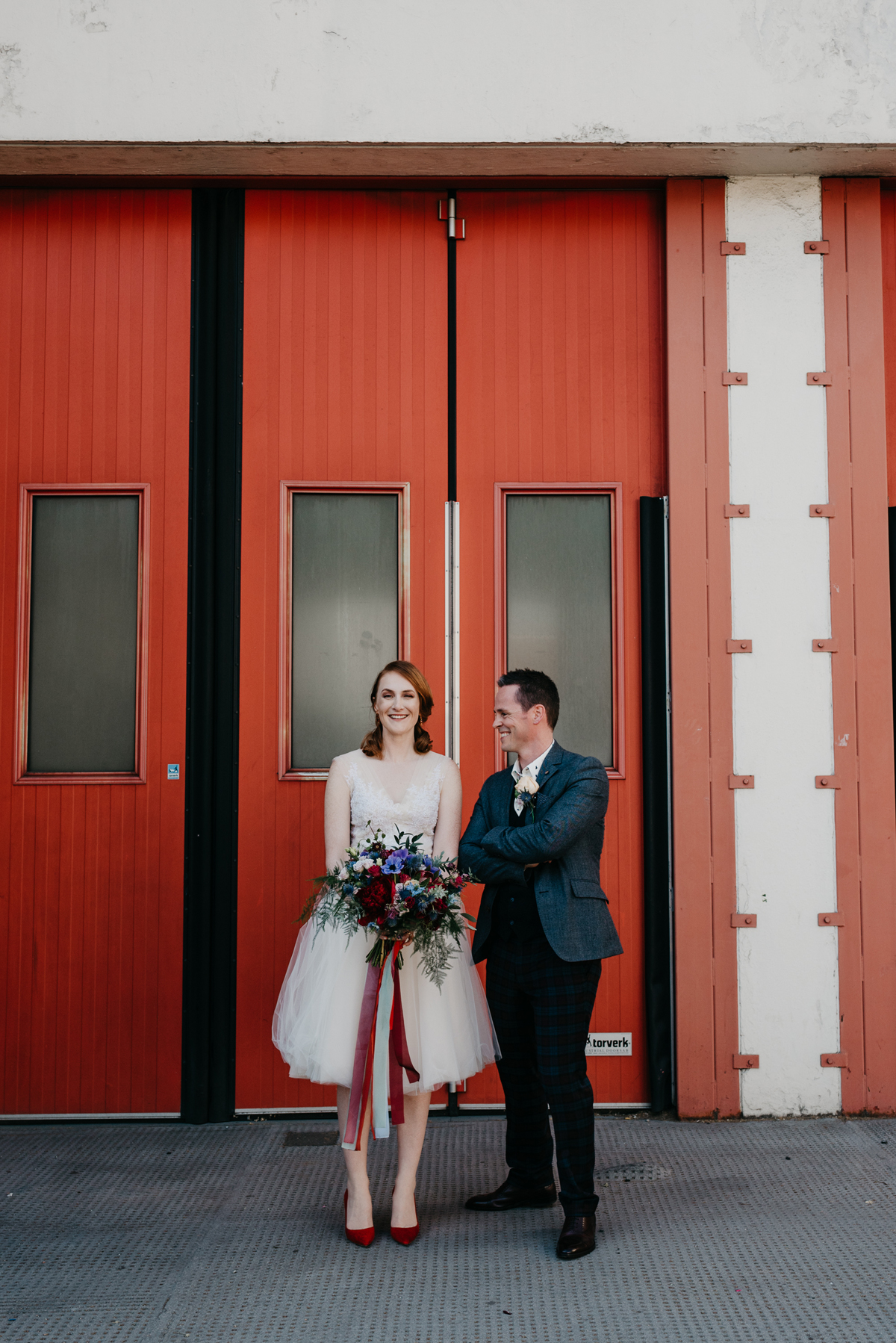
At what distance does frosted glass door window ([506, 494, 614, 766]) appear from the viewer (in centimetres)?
526

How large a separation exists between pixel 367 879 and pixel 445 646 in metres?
1.91

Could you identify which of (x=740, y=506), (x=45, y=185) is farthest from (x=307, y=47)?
(x=740, y=506)

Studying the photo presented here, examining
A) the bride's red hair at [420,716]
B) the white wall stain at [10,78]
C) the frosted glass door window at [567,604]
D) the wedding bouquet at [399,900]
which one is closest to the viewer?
the wedding bouquet at [399,900]

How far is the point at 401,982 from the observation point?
3758 mm

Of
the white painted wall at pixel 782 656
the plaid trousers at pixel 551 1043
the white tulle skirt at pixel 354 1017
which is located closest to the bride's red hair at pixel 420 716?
the white tulle skirt at pixel 354 1017

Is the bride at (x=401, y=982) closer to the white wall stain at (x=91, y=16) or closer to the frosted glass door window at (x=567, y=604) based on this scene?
the frosted glass door window at (x=567, y=604)

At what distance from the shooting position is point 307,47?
16.2ft

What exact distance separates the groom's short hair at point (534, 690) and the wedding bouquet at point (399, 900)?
636 mm

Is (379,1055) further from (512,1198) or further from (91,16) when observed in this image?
(91,16)

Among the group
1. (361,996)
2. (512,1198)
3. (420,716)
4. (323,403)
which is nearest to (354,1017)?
(361,996)

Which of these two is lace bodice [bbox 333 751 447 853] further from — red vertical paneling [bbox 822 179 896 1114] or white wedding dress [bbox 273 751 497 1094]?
red vertical paneling [bbox 822 179 896 1114]

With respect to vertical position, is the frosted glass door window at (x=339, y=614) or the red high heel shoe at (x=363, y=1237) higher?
the frosted glass door window at (x=339, y=614)

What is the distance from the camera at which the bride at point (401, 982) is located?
3.68 meters

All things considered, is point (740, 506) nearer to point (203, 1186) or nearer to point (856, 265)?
point (856, 265)
